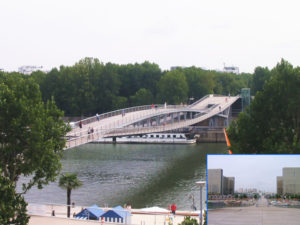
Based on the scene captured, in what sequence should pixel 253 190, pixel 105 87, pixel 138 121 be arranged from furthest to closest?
pixel 105 87, pixel 138 121, pixel 253 190

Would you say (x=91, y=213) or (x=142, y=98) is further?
(x=142, y=98)

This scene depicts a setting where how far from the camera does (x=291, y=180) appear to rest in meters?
9.16

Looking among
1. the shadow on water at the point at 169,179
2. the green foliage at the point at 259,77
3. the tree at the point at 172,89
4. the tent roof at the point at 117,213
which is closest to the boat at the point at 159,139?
the shadow on water at the point at 169,179

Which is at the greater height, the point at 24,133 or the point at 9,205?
the point at 24,133

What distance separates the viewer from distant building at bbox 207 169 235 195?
9086mm

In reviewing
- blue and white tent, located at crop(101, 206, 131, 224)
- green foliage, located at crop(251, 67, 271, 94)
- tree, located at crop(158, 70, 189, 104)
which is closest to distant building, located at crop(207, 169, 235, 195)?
blue and white tent, located at crop(101, 206, 131, 224)

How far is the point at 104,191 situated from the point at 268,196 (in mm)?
21564

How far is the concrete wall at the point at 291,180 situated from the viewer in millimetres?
9070

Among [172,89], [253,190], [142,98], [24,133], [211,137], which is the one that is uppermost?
[172,89]

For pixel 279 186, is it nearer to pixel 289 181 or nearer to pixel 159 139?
pixel 289 181

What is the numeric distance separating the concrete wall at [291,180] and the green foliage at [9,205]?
9.18 metres

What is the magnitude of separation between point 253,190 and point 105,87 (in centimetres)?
6866

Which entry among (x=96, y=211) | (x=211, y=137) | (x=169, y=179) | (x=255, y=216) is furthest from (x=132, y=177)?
(x=211, y=137)

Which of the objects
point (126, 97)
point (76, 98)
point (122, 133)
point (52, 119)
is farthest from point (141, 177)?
point (126, 97)
